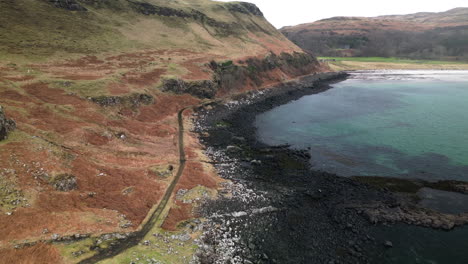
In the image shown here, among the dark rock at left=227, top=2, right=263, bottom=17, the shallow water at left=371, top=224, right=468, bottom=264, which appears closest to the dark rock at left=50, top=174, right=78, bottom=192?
the shallow water at left=371, top=224, right=468, bottom=264

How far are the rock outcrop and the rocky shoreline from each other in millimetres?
25524

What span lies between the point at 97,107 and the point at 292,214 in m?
Result: 43.9

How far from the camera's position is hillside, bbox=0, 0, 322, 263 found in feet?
85.7

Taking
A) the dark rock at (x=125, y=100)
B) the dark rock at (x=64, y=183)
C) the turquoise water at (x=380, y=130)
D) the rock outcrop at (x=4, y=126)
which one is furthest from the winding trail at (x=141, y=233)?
the dark rock at (x=125, y=100)

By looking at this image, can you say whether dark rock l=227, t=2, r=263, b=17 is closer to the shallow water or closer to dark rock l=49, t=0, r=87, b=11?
dark rock l=49, t=0, r=87, b=11

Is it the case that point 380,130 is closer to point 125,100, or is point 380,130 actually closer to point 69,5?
point 125,100

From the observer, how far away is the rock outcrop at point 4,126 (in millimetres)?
31203

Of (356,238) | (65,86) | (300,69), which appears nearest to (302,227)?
(356,238)

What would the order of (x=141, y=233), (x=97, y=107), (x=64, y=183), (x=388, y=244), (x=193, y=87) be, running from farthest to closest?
(x=193, y=87) → (x=97, y=107) → (x=64, y=183) → (x=388, y=244) → (x=141, y=233)

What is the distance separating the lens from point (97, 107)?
53906mm

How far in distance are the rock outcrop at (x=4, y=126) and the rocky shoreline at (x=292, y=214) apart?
25.5m

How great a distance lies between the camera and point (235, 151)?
5291cm

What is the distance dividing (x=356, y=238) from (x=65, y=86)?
61.0 m

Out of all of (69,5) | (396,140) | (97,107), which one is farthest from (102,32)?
(396,140)
